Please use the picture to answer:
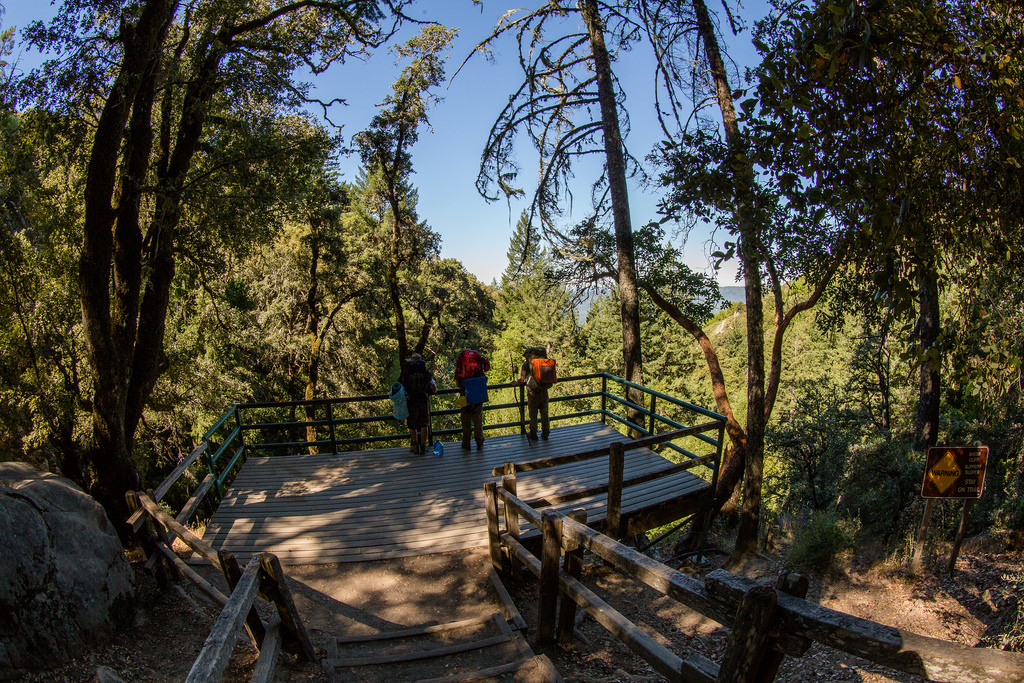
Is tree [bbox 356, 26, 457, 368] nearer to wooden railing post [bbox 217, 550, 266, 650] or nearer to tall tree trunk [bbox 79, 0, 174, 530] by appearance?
tall tree trunk [bbox 79, 0, 174, 530]

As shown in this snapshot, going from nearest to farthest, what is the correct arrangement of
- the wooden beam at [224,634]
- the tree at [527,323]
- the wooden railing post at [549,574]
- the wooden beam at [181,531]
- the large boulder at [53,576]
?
the wooden beam at [224,634] → the large boulder at [53,576] → the wooden beam at [181,531] → the wooden railing post at [549,574] → the tree at [527,323]

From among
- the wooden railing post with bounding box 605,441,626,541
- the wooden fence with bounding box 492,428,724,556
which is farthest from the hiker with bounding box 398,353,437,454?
the wooden railing post with bounding box 605,441,626,541

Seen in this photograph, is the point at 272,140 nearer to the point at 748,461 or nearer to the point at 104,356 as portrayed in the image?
the point at 104,356

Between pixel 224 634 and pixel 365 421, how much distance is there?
586cm

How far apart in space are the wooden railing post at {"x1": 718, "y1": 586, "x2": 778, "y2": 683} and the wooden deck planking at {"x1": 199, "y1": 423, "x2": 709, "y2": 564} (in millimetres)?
4311

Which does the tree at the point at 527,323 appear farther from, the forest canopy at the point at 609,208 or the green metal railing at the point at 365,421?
the forest canopy at the point at 609,208

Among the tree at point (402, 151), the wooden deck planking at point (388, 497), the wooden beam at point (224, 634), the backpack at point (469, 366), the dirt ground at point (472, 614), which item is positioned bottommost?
the dirt ground at point (472, 614)

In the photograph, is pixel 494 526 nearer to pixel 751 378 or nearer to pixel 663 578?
pixel 663 578

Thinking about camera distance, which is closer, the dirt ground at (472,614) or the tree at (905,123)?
the tree at (905,123)

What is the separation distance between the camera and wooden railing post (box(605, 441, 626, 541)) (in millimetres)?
5820

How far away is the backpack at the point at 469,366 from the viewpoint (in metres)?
8.16

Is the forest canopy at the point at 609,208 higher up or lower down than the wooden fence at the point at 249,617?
higher up

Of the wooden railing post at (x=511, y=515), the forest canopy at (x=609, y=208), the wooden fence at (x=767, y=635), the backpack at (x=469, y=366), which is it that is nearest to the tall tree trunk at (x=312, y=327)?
the forest canopy at (x=609, y=208)

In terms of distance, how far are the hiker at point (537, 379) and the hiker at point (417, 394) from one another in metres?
1.52
